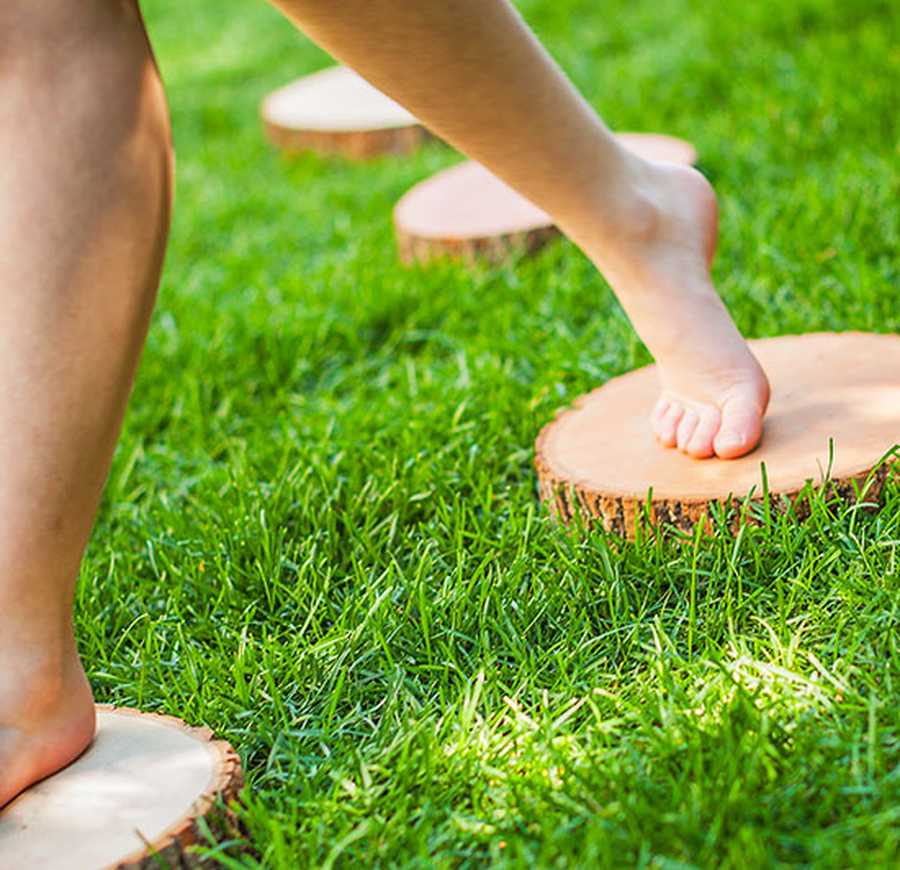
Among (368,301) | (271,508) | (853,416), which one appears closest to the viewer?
(853,416)

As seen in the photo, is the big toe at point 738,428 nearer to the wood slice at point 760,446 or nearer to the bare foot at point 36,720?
the wood slice at point 760,446

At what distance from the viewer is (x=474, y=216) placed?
2.96 m

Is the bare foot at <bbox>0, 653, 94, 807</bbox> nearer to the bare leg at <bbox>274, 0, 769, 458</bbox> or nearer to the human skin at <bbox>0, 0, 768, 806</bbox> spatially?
the human skin at <bbox>0, 0, 768, 806</bbox>

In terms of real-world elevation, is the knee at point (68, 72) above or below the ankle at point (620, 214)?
above

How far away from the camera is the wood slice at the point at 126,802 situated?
3.76 feet

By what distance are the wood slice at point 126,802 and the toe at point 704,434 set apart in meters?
0.70

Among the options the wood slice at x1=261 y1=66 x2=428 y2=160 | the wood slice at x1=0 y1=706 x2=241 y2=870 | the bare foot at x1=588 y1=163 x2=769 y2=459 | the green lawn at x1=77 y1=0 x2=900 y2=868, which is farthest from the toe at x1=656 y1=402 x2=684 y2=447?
the wood slice at x1=261 y1=66 x2=428 y2=160

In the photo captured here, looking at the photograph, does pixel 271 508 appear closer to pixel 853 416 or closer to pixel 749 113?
pixel 853 416

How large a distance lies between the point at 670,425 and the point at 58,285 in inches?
32.4

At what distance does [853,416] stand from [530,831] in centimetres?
74

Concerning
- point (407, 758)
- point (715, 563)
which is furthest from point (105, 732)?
point (715, 563)

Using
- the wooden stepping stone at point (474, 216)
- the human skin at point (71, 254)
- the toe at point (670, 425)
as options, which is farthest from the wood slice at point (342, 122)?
the human skin at point (71, 254)

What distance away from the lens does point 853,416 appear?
166 centimetres

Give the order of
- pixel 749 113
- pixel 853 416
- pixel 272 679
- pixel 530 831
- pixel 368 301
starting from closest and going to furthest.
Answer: pixel 530 831, pixel 272 679, pixel 853 416, pixel 368 301, pixel 749 113
